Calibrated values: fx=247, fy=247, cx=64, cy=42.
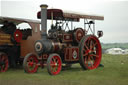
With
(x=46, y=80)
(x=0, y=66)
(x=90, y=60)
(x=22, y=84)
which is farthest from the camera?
(x=90, y=60)

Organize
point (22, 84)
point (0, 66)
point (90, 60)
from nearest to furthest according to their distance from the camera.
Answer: point (22, 84), point (0, 66), point (90, 60)

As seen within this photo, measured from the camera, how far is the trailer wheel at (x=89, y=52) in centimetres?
1023

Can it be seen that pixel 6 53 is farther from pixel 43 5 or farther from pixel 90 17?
pixel 90 17

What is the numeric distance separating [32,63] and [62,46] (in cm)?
140

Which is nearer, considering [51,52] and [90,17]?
[51,52]

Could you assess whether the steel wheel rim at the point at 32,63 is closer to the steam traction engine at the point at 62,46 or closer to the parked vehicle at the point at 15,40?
the steam traction engine at the point at 62,46

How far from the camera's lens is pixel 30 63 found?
372 inches

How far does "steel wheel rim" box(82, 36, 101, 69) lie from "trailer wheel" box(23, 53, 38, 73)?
218 cm

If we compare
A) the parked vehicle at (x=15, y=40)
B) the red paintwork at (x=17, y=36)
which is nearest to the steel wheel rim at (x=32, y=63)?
the parked vehicle at (x=15, y=40)

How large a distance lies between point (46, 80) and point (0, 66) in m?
3.17

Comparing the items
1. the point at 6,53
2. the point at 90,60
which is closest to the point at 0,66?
the point at 6,53

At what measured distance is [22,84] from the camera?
721 centimetres

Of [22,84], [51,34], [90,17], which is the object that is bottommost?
[22,84]

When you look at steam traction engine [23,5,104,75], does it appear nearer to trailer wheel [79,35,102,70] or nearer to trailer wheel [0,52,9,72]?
trailer wheel [79,35,102,70]
